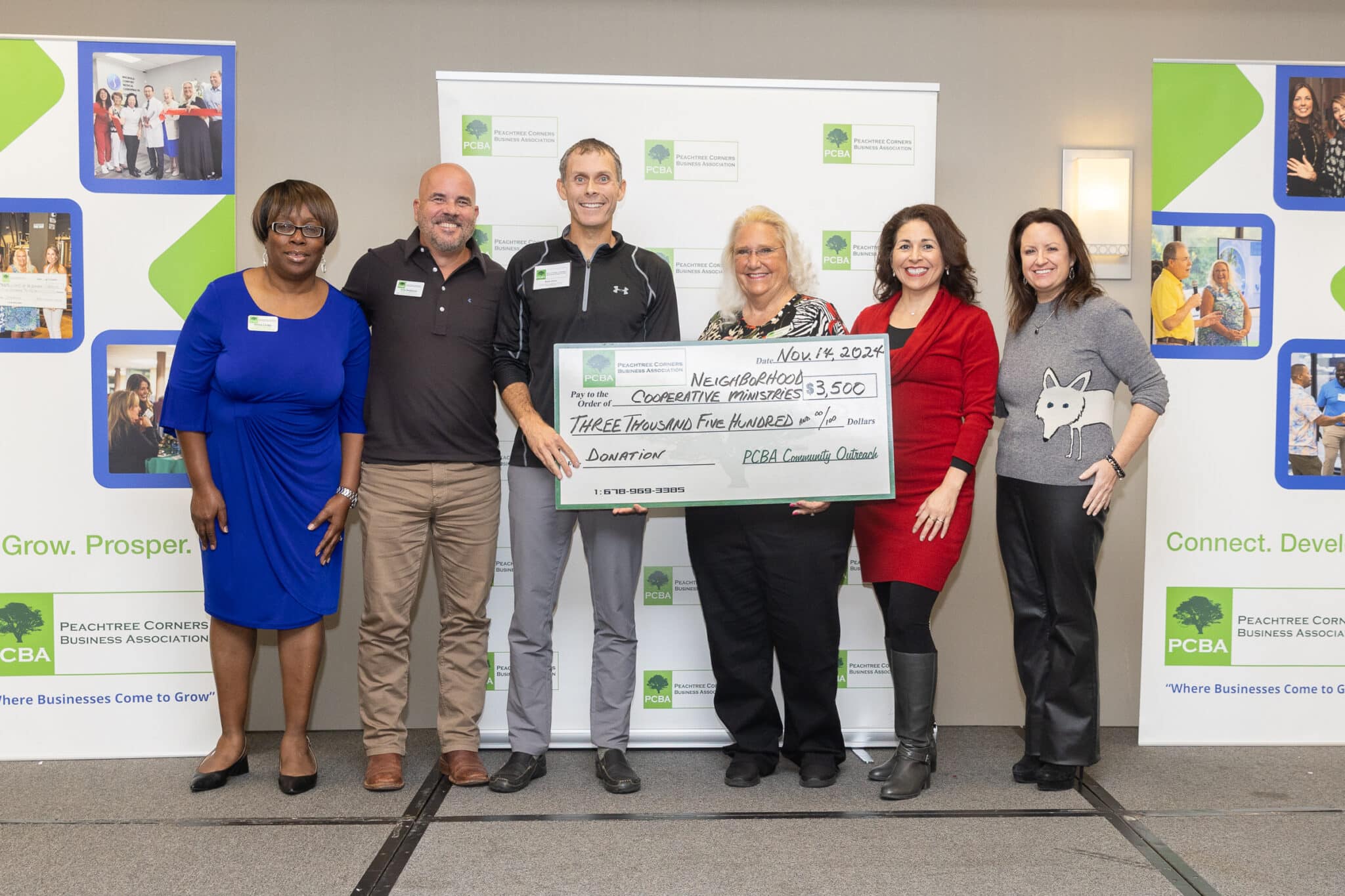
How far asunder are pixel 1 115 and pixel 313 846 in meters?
2.47

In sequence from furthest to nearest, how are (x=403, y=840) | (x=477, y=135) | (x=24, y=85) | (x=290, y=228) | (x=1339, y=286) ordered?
(x=1339, y=286), (x=477, y=135), (x=24, y=85), (x=290, y=228), (x=403, y=840)

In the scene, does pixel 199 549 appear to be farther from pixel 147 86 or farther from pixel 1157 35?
pixel 1157 35

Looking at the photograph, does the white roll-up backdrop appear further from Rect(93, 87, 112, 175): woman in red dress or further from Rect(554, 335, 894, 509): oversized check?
Rect(93, 87, 112, 175): woman in red dress

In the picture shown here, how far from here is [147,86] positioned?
3.03 metres

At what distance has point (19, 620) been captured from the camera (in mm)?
3068

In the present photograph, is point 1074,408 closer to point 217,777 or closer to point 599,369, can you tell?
point 599,369

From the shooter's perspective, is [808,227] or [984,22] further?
[984,22]

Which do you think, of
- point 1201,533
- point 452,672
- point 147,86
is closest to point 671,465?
point 452,672

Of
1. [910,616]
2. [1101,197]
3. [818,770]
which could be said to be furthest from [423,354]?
[1101,197]

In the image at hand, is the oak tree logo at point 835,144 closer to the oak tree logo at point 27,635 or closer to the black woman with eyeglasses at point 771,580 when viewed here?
the black woman with eyeglasses at point 771,580

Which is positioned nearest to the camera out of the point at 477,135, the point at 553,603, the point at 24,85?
the point at 553,603

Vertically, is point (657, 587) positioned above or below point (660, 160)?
below

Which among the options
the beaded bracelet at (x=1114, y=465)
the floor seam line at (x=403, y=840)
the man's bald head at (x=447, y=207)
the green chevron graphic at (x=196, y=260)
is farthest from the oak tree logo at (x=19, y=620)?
the beaded bracelet at (x=1114, y=465)

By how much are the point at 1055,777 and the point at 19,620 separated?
130 inches
